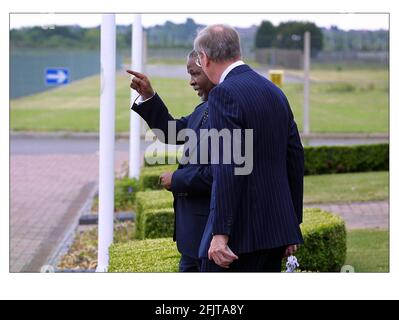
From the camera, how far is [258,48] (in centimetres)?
2017

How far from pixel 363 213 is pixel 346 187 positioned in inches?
73.1

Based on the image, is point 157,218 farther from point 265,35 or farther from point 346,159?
point 265,35

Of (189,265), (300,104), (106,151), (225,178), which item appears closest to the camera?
(225,178)

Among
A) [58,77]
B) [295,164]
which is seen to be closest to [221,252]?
[295,164]

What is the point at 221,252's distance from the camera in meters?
3.60

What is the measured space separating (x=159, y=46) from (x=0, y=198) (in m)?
15.7

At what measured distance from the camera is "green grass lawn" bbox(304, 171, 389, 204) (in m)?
11.3

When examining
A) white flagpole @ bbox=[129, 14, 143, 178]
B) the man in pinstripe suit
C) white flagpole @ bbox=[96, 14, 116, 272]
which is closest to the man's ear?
the man in pinstripe suit

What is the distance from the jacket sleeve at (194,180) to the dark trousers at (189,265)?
374 millimetres

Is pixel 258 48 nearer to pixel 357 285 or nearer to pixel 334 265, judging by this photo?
pixel 334 265

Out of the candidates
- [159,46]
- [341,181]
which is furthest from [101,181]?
[159,46]

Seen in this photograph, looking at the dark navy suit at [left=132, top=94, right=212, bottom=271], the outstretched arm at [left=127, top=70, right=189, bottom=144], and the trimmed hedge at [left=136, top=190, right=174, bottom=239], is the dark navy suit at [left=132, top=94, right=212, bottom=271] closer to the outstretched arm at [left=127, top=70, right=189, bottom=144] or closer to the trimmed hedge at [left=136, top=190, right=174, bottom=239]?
the outstretched arm at [left=127, top=70, right=189, bottom=144]

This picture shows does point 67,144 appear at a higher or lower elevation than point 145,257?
higher

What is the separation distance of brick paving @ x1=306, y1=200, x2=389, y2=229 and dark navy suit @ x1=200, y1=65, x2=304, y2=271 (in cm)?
577
